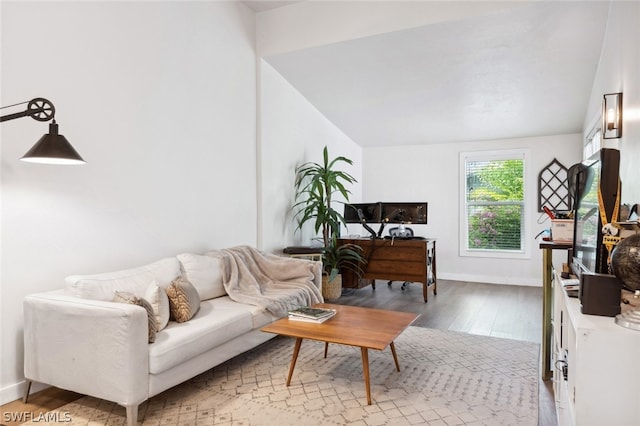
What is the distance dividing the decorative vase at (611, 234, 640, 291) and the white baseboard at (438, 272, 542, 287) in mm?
5148

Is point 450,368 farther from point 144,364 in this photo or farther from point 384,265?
point 384,265

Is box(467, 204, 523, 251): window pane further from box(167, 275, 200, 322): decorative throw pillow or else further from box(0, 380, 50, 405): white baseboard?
box(0, 380, 50, 405): white baseboard

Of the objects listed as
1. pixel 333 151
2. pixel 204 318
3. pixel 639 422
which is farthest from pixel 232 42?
pixel 639 422

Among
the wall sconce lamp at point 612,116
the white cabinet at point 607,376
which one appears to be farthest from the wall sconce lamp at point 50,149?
the wall sconce lamp at point 612,116

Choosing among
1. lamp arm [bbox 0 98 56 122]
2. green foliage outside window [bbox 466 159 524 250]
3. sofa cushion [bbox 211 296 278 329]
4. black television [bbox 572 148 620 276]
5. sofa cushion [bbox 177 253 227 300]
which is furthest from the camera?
green foliage outside window [bbox 466 159 524 250]

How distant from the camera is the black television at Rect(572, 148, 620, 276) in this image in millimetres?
1537

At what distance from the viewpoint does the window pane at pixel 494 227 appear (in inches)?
243

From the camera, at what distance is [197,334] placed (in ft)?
8.04

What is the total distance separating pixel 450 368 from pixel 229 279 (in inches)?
73.1

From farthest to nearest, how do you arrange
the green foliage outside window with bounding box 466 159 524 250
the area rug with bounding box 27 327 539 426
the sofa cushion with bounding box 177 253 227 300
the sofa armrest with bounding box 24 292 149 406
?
the green foliage outside window with bounding box 466 159 524 250 < the sofa cushion with bounding box 177 253 227 300 < the area rug with bounding box 27 327 539 426 < the sofa armrest with bounding box 24 292 149 406

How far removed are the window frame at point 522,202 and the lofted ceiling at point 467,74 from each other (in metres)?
0.27

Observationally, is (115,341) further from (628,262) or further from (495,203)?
(495,203)

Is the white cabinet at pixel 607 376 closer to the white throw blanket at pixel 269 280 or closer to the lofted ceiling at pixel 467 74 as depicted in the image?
the white throw blanket at pixel 269 280

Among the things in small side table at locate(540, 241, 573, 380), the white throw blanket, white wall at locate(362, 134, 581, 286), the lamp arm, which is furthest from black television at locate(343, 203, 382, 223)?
the lamp arm
